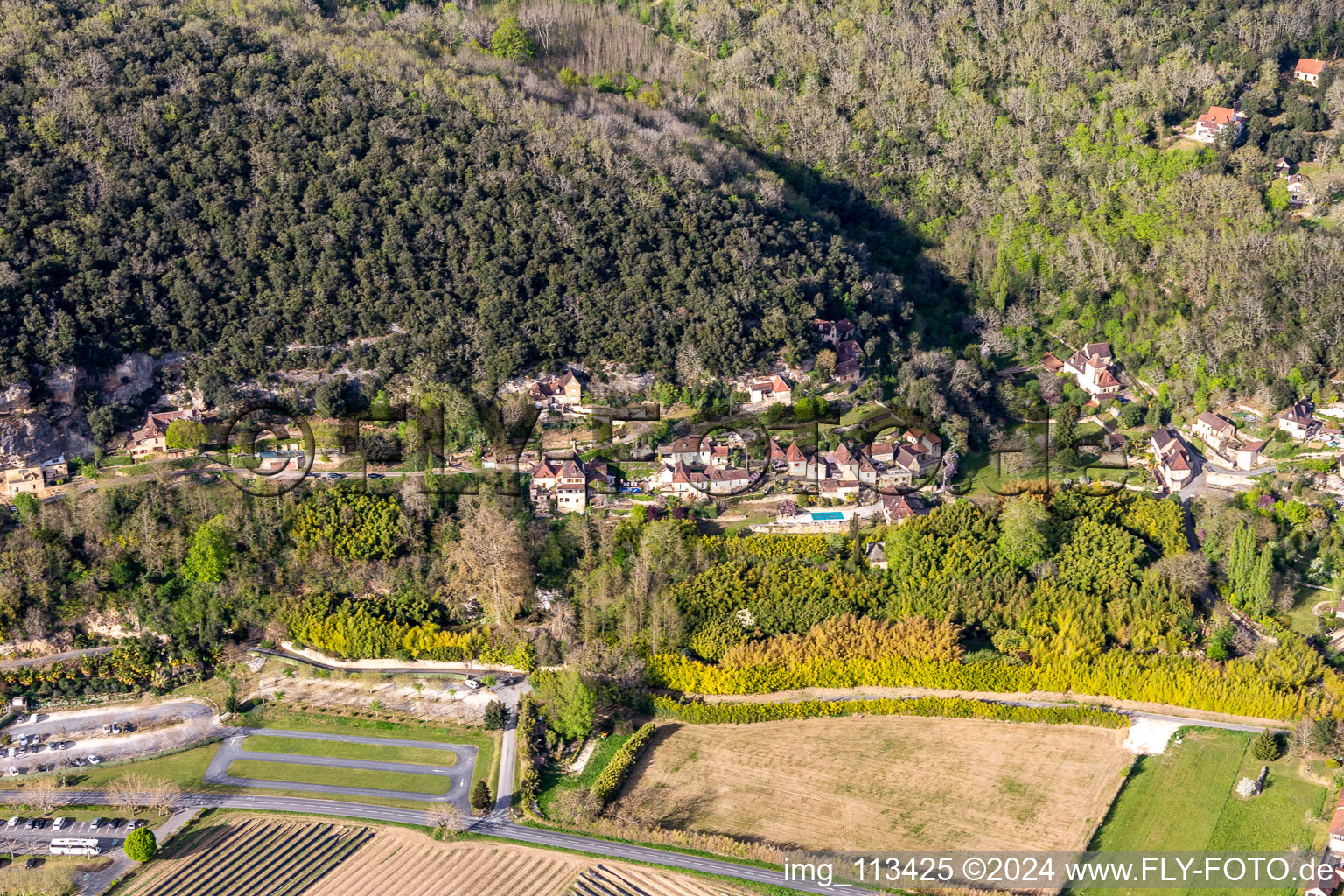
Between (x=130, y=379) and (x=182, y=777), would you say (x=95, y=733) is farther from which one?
(x=130, y=379)

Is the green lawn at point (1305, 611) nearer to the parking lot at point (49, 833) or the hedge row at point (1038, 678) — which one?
the hedge row at point (1038, 678)

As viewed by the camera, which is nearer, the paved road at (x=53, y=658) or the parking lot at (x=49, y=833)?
the parking lot at (x=49, y=833)

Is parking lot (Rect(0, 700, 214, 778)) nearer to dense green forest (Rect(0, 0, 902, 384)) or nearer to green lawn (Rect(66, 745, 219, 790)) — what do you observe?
green lawn (Rect(66, 745, 219, 790))

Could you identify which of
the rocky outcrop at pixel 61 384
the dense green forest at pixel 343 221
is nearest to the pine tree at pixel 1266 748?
the dense green forest at pixel 343 221

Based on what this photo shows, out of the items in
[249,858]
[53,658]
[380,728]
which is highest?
[53,658]

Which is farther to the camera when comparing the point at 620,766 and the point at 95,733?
the point at 95,733

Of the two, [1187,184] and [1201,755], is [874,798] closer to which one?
[1201,755]

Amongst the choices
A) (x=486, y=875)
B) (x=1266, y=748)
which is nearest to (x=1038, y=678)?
(x=1266, y=748)
